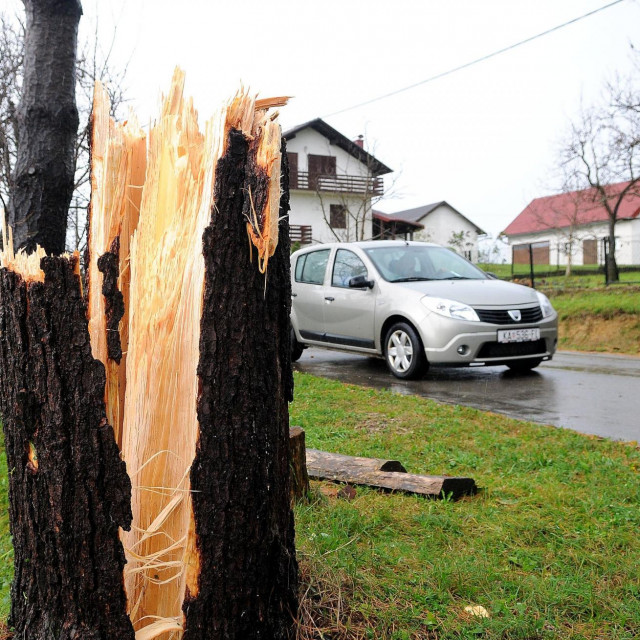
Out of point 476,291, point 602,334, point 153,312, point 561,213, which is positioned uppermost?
point 561,213

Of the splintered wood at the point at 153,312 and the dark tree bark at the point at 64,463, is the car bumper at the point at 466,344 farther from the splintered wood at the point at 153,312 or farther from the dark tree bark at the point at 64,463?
the dark tree bark at the point at 64,463

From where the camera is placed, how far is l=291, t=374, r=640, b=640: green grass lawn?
2305mm

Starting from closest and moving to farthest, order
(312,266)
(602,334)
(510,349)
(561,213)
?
1. (510,349)
2. (312,266)
3. (602,334)
4. (561,213)

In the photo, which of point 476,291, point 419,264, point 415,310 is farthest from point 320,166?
point 415,310

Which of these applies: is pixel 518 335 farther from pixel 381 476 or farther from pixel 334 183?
pixel 334 183

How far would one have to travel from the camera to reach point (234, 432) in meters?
1.93

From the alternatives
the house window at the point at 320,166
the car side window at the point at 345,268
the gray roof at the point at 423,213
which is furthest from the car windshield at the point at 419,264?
the gray roof at the point at 423,213

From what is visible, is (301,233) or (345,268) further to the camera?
(301,233)

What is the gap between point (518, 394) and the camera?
7.38 meters

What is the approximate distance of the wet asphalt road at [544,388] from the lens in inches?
239

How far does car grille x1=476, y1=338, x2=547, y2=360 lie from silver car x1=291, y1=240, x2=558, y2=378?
12mm

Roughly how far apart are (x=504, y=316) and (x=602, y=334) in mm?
6886

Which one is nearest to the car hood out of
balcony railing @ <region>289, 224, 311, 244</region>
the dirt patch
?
the dirt patch

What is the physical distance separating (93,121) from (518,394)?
613 cm
